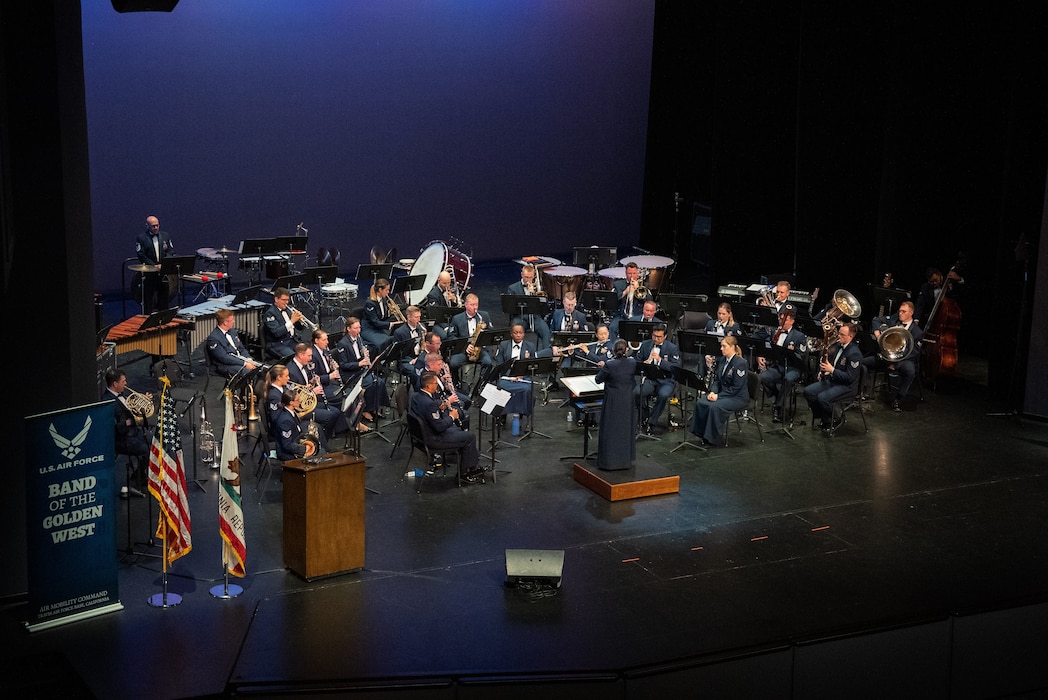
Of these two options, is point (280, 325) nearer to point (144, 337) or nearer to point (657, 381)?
point (144, 337)

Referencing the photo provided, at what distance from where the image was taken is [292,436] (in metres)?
12.0

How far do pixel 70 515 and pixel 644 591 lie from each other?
15.8 feet

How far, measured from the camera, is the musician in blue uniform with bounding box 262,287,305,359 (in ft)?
50.6

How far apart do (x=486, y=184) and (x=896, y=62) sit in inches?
394

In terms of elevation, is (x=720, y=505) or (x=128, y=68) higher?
(x=128, y=68)

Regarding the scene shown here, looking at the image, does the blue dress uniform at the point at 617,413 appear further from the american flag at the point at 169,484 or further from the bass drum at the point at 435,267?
the bass drum at the point at 435,267

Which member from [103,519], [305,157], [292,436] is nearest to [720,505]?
[292,436]

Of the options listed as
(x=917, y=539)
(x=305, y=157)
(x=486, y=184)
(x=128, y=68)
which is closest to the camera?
(x=917, y=539)

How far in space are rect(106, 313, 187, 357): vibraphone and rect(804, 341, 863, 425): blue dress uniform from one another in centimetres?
828

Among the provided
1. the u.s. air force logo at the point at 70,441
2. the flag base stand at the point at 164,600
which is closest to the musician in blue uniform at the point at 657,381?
the flag base stand at the point at 164,600

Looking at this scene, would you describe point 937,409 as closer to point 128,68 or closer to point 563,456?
point 563,456

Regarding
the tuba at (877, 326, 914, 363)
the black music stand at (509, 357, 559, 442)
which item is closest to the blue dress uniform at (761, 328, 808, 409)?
the tuba at (877, 326, 914, 363)

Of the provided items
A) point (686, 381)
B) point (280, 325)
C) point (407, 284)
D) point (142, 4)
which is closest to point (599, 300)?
point (407, 284)

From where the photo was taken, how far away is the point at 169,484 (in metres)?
9.76
